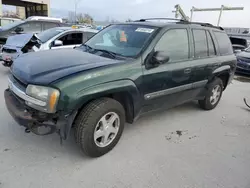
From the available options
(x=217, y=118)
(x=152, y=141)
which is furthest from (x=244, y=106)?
(x=152, y=141)

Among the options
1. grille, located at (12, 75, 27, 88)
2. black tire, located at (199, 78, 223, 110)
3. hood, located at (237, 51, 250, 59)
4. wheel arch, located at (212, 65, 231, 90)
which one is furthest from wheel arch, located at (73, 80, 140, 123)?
hood, located at (237, 51, 250, 59)

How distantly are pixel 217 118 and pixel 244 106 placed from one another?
1281mm

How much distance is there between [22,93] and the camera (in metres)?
2.27

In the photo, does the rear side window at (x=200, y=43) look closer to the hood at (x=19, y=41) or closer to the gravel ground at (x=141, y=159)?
the gravel ground at (x=141, y=159)

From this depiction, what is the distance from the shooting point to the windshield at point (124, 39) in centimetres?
291

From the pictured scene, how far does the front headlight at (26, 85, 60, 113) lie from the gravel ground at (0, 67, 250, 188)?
0.75 meters

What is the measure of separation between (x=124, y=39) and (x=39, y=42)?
3.64m

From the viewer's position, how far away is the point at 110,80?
238 centimetres

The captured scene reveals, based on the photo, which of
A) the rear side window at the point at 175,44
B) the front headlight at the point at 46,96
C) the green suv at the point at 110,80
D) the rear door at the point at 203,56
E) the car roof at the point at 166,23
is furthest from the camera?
the rear door at the point at 203,56

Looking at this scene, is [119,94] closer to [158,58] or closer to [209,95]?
[158,58]

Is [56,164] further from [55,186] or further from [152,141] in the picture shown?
[152,141]

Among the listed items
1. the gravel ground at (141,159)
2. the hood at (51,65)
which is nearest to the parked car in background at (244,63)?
the gravel ground at (141,159)

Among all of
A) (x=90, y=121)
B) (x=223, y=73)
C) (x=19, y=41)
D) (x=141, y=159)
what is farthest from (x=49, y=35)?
(x=141, y=159)

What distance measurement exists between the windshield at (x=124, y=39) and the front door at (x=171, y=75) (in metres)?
0.24
